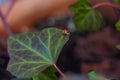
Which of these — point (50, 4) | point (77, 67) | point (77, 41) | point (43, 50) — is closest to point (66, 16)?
point (50, 4)

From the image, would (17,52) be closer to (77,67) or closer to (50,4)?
(77,67)

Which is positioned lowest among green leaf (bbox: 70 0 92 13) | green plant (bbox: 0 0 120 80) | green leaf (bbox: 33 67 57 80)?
green leaf (bbox: 33 67 57 80)

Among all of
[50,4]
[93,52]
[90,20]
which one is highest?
[90,20]

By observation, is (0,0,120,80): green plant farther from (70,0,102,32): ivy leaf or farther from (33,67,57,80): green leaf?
(70,0,102,32): ivy leaf

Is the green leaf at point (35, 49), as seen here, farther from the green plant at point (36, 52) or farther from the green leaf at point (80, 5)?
the green leaf at point (80, 5)

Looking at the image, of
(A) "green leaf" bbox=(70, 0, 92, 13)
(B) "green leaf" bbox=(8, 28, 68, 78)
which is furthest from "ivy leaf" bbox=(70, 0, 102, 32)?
(B) "green leaf" bbox=(8, 28, 68, 78)

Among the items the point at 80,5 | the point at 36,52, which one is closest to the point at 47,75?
the point at 36,52

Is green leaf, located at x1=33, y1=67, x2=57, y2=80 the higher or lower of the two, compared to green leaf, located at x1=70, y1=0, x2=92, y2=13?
lower
